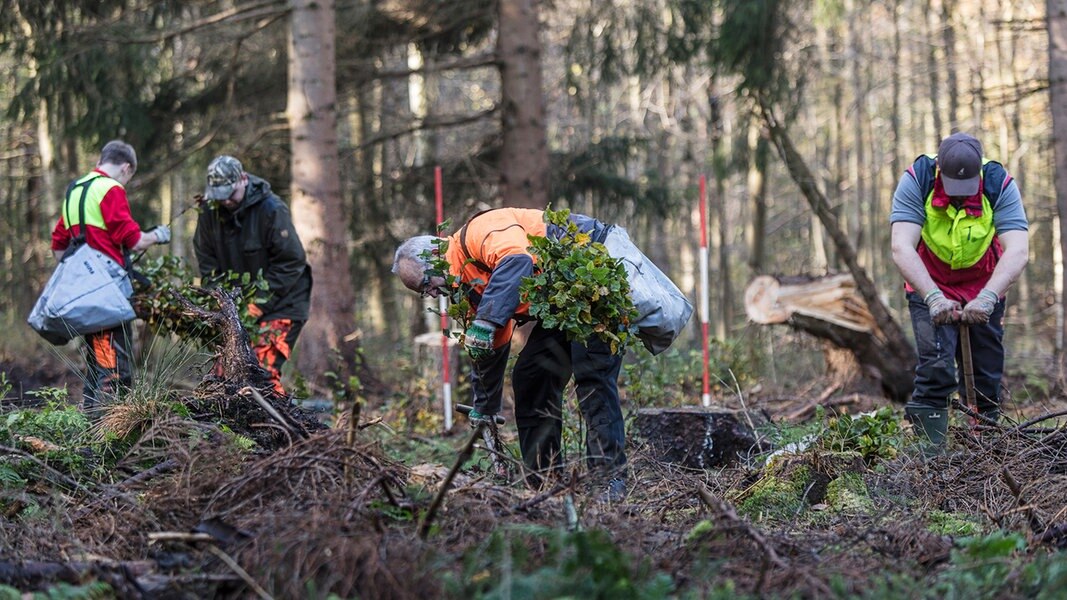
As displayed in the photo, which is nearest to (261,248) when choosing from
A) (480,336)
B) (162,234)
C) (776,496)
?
(162,234)

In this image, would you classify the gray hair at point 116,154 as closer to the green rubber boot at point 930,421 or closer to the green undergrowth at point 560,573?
the green undergrowth at point 560,573

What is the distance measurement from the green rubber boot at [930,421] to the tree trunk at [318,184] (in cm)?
514

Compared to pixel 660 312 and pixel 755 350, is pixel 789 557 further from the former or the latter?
pixel 755 350

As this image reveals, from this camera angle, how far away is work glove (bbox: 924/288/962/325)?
550 cm

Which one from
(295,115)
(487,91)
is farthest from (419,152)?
(295,115)

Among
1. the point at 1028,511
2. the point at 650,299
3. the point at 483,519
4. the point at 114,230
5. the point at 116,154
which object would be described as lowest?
the point at 1028,511

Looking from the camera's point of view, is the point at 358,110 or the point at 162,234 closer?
the point at 162,234

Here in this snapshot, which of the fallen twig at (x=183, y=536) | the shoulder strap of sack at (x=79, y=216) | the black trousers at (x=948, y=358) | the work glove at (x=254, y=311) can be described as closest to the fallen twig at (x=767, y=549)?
the fallen twig at (x=183, y=536)

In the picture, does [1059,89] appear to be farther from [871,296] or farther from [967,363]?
[967,363]

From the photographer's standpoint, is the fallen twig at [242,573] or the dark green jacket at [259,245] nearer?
the fallen twig at [242,573]

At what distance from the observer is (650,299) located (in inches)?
193

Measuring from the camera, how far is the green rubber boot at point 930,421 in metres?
5.52

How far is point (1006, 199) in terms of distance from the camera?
18.6 feet

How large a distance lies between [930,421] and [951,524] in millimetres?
1795
